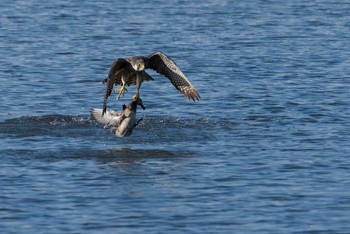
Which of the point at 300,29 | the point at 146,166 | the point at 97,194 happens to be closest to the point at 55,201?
the point at 97,194

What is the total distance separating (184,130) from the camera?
17688 millimetres

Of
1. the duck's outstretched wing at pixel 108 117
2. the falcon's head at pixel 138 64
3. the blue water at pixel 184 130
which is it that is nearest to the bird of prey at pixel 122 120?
the duck's outstretched wing at pixel 108 117

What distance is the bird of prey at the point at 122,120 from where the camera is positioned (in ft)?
54.5

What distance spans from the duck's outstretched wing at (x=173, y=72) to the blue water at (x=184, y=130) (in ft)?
2.16

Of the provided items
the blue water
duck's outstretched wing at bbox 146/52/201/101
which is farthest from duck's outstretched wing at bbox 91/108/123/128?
duck's outstretched wing at bbox 146/52/201/101

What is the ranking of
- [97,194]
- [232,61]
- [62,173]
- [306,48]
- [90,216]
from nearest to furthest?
1. [90,216]
2. [97,194]
3. [62,173]
4. [232,61]
5. [306,48]

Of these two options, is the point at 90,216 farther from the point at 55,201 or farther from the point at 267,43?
the point at 267,43

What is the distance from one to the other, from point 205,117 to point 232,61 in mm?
6145

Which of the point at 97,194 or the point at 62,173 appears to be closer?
the point at 97,194

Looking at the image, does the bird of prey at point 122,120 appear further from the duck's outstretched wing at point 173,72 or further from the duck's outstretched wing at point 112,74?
the duck's outstretched wing at point 173,72

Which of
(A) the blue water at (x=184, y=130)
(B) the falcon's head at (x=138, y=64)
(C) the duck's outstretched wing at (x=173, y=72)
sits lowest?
(A) the blue water at (x=184, y=130)

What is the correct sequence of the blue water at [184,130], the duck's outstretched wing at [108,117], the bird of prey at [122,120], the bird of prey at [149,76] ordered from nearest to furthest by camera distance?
1. the blue water at [184,130]
2. the bird of prey at [122,120]
3. the bird of prey at [149,76]
4. the duck's outstretched wing at [108,117]

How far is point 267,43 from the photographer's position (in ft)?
89.9

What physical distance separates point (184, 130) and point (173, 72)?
38.5 inches
